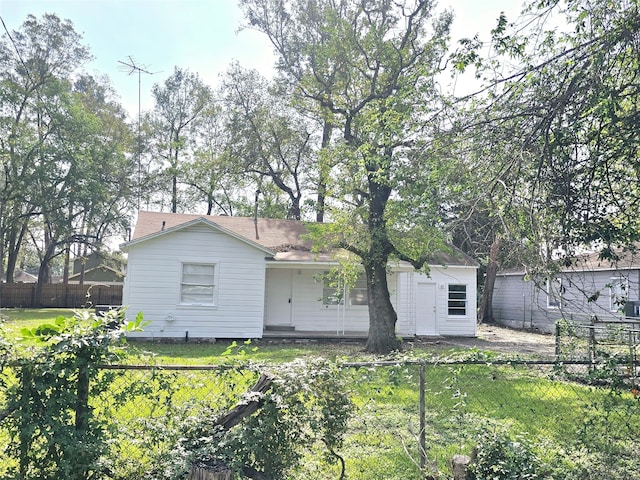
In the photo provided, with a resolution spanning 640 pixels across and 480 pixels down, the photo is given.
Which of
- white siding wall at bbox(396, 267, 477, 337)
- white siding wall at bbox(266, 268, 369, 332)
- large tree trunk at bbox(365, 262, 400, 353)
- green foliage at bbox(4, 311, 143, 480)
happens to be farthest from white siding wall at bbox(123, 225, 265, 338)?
green foliage at bbox(4, 311, 143, 480)

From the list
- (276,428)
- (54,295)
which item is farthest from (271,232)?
(54,295)

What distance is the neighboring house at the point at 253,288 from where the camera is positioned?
47.5ft

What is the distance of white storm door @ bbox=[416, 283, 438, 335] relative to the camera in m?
18.1

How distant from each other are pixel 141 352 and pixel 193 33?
7.45 meters

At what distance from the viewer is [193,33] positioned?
29.8 feet

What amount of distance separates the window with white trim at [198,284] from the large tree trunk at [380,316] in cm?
519

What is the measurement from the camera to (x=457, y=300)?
18469 mm

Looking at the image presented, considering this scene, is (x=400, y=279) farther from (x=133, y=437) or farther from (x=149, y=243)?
(x=133, y=437)

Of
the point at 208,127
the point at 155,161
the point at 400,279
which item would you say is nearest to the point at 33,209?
the point at 155,161

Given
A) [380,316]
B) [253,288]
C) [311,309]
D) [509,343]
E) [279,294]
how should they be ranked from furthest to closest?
[279,294]
[311,309]
[509,343]
[253,288]
[380,316]

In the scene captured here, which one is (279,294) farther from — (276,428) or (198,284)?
(276,428)

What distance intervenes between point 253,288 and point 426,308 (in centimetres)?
724

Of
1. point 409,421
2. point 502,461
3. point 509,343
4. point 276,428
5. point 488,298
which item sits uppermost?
point 488,298

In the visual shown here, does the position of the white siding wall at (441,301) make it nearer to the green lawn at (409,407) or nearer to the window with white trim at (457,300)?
the window with white trim at (457,300)
